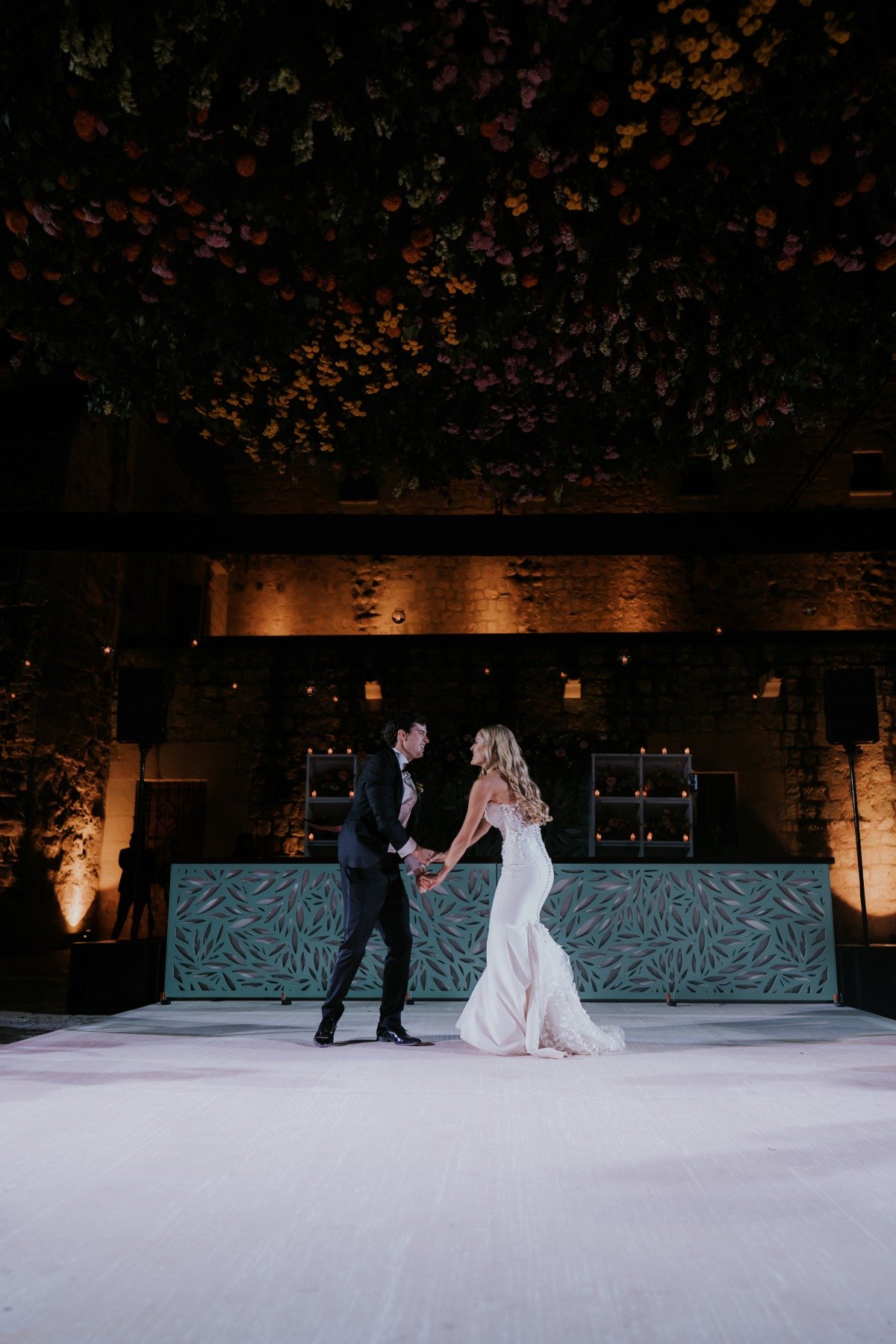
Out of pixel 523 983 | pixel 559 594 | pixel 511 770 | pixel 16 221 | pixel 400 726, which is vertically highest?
pixel 559 594

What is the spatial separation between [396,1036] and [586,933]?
239 centimetres

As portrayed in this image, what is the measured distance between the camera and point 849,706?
811 centimetres

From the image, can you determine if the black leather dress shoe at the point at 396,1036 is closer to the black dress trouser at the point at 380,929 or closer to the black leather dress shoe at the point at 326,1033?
the black dress trouser at the point at 380,929

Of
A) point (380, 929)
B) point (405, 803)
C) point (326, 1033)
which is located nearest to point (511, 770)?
point (405, 803)

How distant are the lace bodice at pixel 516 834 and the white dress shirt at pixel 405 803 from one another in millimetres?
437

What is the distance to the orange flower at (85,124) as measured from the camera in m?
3.59

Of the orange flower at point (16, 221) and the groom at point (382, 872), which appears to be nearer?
the orange flower at point (16, 221)

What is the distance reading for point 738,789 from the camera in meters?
13.0

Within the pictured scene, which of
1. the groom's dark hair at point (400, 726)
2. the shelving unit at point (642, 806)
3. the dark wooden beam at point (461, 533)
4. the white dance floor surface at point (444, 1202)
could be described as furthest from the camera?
the shelving unit at point (642, 806)

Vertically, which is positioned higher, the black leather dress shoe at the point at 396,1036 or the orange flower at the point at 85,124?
the orange flower at the point at 85,124

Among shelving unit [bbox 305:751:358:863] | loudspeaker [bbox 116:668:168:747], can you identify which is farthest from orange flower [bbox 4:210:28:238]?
shelving unit [bbox 305:751:358:863]

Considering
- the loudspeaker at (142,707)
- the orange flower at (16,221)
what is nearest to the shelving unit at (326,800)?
the loudspeaker at (142,707)

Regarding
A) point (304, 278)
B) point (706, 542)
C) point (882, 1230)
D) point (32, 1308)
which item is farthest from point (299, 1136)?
point (706, 542)

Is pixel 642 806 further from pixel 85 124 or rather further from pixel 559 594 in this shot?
pixel 85 124
